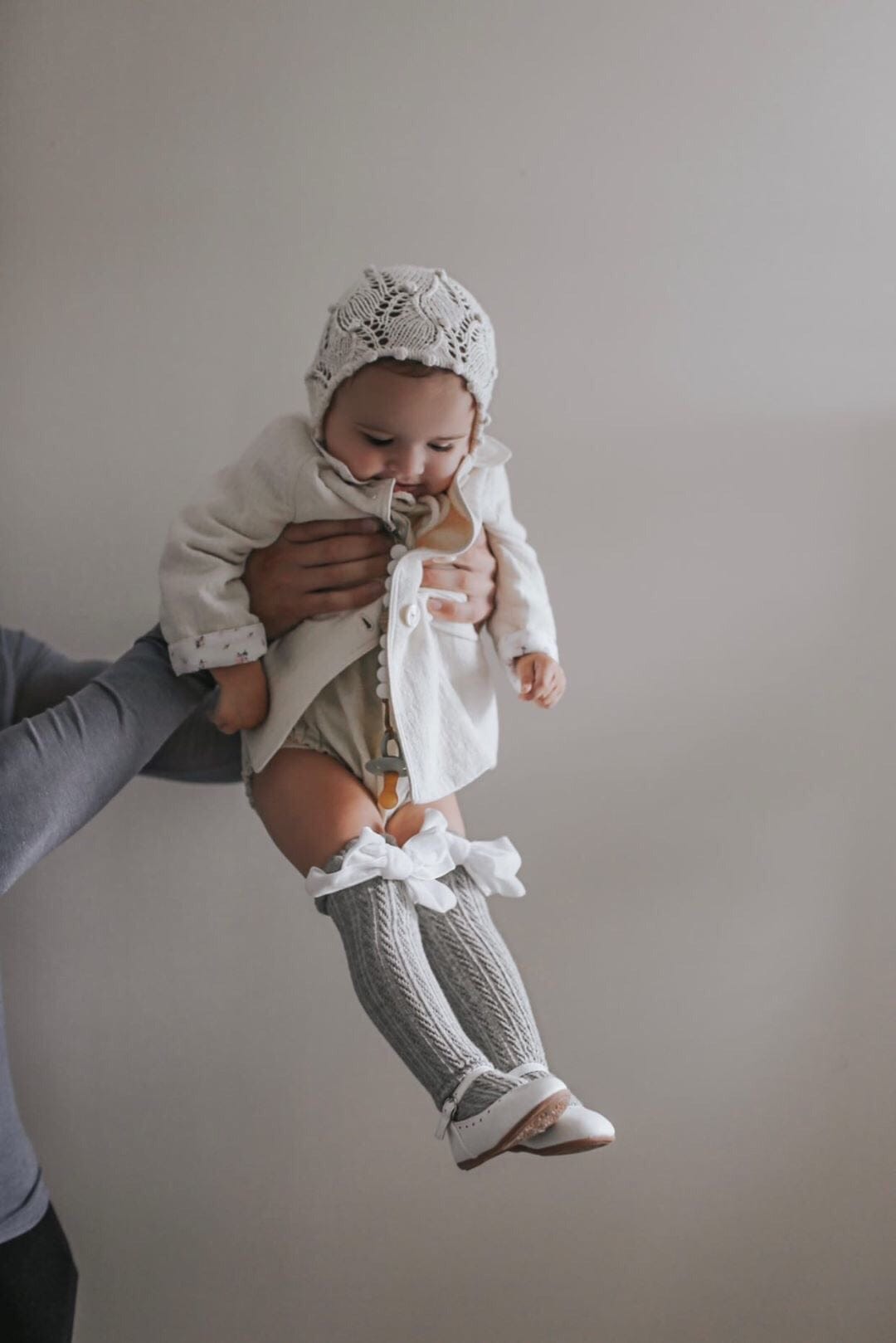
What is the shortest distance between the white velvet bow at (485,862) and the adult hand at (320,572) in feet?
0.88

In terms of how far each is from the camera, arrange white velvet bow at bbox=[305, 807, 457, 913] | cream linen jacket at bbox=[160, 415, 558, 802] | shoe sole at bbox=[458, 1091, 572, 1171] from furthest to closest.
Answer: cream linen jacket at bbox=[160, 415, 558, 802] → white velvet bow at bbox=[305, 807, 457, 913] → shoe sole at bbox=[458, 1091, 572, 1171]

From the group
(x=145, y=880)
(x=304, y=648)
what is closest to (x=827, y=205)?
(x=304, y=648)

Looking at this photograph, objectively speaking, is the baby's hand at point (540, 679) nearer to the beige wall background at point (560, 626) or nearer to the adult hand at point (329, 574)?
the adult hand at point (329, 574)

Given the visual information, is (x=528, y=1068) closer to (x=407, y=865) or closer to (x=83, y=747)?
(x=407, y=865)

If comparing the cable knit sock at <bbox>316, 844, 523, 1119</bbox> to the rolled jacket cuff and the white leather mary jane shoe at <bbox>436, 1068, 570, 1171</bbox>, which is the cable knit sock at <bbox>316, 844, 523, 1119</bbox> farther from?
the rolled jacket cuff

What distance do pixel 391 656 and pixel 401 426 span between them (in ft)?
0.74

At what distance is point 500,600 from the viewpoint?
53.2 inches

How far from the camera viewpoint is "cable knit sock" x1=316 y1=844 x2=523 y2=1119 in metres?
1.07

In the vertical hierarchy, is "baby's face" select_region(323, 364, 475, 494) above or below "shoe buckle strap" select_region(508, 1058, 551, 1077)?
above

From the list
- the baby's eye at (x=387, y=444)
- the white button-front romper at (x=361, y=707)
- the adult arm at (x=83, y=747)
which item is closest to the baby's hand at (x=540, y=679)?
the white button-front romper at (x=361, y=707)

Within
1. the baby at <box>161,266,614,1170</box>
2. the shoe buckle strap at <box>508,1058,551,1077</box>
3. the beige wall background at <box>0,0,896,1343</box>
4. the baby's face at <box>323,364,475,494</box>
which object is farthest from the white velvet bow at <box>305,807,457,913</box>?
the beige wall background at <box>0,0,896,1343</box>

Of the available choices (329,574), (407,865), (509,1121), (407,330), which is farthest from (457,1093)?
(407,330)

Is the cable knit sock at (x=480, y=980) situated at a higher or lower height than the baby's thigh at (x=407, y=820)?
lower

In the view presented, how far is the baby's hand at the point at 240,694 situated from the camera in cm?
129
